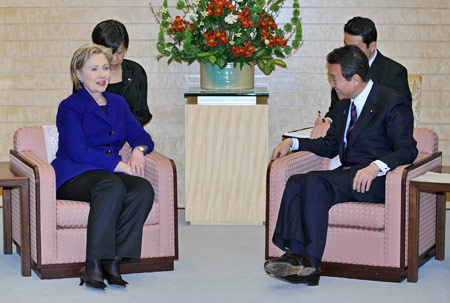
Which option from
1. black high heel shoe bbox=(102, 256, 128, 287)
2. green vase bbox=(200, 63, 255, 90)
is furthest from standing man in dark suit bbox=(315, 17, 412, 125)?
black high heel shoe bbox=(102, 256, 128, 287)

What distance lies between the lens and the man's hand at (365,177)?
429cm

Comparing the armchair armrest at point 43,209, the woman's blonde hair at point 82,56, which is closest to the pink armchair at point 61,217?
the armchair armrest at point 43,209

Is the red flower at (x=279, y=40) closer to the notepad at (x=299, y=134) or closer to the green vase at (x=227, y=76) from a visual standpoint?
the green vase at (x=227, y=76)

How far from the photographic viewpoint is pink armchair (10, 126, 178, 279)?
14.3 feet

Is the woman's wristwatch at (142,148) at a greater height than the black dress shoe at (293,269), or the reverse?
the woman's wristwatch at (142,148)

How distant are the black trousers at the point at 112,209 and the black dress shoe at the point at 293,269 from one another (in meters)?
0.74

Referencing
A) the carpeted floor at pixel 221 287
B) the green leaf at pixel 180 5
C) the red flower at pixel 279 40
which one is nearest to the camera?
the carpeted floor at pixel 221 287

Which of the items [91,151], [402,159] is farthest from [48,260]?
[402,159]

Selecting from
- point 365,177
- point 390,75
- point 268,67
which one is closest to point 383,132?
point 365,177

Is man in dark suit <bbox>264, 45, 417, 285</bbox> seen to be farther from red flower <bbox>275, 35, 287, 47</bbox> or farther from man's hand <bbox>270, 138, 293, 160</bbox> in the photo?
red flower <bbox>275, 35, 287, 47</bbox>

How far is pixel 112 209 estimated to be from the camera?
14.0 ft

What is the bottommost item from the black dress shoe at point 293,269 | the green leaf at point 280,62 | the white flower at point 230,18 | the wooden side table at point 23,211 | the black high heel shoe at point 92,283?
the black high heel shoe at point 92,283

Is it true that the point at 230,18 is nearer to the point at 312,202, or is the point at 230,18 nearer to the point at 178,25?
the point at 178,25

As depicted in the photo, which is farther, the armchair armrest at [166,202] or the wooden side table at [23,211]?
the armchair armrest at [166,202]
